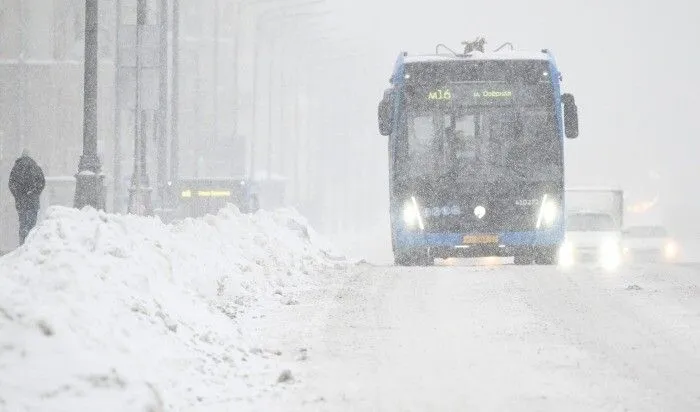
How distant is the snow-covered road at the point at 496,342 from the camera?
32.7 feet

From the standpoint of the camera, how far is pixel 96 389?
8.78 m

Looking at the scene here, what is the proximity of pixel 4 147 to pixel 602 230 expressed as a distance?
40.3m

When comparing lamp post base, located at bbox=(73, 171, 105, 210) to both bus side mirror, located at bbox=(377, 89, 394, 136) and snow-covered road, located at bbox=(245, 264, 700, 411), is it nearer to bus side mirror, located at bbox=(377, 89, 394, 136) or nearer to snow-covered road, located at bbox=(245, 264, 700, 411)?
bus side mirror, located at bbox=(377, 89, 394, 136)

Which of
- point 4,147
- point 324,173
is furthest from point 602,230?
point 324,173

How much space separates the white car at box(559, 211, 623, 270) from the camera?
108ft

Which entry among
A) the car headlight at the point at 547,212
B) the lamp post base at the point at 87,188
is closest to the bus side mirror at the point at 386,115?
the car headlight at the point at 547,212

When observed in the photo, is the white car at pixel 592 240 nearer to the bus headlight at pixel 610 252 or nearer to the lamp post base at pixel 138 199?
the bus headlight at pixel 610 252

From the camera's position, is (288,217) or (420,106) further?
(288,217)

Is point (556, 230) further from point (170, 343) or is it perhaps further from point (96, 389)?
point (96, 389)

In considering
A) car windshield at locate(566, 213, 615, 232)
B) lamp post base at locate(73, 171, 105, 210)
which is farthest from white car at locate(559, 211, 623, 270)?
lamp post base at locate(73, 171, 105, 210)

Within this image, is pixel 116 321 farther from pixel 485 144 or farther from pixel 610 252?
pixel 610 252

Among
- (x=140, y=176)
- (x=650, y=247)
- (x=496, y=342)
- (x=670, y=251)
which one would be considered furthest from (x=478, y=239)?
(x=670, y=251)

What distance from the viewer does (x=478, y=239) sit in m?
23.9

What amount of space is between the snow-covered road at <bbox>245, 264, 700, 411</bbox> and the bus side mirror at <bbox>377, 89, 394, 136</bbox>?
182 inches
